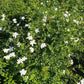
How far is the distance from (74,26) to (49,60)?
1.24m

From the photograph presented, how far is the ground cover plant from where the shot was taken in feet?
7.15

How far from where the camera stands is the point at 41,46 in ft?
8.08

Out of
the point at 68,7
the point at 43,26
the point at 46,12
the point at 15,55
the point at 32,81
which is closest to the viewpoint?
the point at 32,81

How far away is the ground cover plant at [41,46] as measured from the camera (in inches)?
85.8

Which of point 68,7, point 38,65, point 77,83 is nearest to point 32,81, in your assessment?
point 38,65

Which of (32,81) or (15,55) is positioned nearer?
(32,81)

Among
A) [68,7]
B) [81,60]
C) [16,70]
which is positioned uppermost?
[68,7]

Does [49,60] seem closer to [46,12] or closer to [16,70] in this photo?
[16,70]

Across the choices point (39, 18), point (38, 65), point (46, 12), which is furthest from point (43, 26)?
point (38, 65)

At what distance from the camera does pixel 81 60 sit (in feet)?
9.64

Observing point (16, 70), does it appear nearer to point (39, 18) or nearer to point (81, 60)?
point (39, 18)

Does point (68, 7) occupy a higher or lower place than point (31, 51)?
higher

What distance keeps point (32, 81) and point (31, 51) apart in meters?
0.58

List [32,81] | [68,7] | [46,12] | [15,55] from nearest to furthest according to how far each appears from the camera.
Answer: [32,81], [15,55], [46,12], [68,7]
